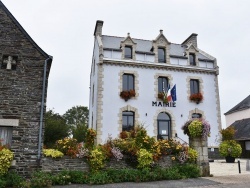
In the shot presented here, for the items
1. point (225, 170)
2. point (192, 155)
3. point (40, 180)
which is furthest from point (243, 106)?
point (40, 180)

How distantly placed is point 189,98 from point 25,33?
13.5 m

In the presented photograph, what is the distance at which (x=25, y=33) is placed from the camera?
10.5 metres

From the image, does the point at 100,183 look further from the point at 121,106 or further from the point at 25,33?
the point at 121,106

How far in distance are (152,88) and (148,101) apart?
1126mm

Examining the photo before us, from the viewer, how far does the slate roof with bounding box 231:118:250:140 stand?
24297 millimetres

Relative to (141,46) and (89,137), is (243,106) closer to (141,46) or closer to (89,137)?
(141,46)

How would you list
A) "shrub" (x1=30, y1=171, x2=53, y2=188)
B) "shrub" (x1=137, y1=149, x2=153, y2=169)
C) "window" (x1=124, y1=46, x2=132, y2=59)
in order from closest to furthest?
"shrub" (x1=30, y1=171, x2=53, y2=188) → "shrub" (x1=137, y1=149, x2=153, y2=169) → "window" (x1=124, y1=46, x2=132, y2=59)

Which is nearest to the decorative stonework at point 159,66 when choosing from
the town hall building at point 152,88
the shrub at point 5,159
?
the town hall building at point 152,88

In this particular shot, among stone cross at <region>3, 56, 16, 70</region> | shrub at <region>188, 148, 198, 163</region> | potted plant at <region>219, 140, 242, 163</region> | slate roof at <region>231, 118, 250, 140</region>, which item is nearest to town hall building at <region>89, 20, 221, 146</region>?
Answer: potted plant at <region>219, 140, 242, 163</region>

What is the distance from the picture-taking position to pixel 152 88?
19.2 metres

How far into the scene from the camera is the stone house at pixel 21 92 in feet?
31.1

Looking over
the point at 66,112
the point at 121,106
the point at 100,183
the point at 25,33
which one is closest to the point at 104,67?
the point at 121,106

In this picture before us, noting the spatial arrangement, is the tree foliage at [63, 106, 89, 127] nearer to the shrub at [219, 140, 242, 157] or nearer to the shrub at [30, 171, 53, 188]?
the shrub at [219, 140, 242, 157]

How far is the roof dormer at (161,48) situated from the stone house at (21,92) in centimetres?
1117
